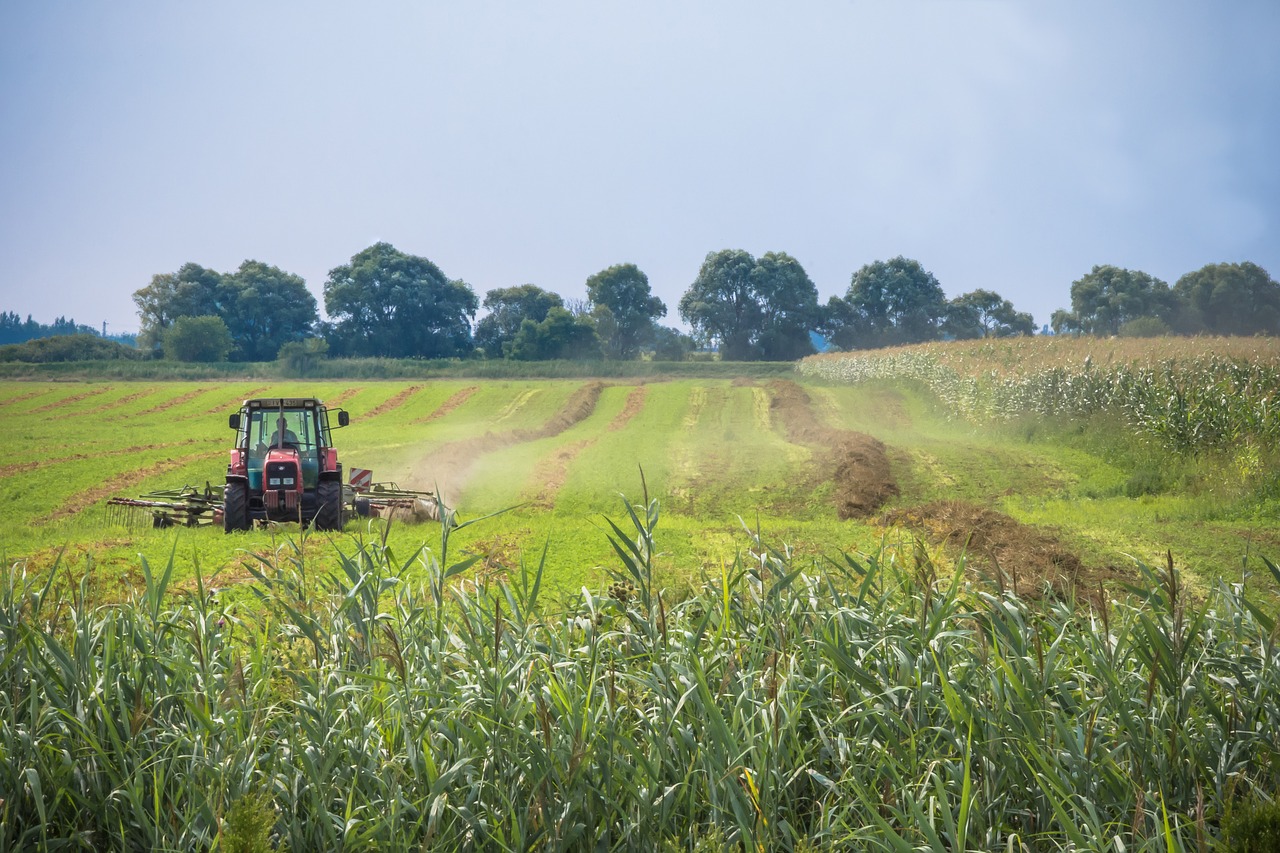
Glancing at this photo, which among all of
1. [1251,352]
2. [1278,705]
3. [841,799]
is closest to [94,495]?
[841,799]

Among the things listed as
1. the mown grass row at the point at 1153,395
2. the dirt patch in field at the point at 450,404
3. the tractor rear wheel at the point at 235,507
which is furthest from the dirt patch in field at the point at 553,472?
the mown grass row at the point at 1153,395

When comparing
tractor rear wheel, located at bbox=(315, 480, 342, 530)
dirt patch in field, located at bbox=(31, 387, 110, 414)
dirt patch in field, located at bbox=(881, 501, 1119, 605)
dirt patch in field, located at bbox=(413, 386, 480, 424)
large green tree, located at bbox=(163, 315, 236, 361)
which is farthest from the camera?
dirt patch in field, located at bbox=(413, 386, 480, 424)

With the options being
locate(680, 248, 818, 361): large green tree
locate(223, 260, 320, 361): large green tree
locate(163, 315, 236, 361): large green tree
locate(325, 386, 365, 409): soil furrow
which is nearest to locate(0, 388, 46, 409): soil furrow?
locate(163, 315, 236, 361): large green tree

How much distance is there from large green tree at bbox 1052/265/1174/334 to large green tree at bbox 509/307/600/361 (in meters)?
37.3

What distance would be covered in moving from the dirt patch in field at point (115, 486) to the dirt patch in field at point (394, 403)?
11.4 m

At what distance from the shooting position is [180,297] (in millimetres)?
40438

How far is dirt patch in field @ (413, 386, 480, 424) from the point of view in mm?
33438

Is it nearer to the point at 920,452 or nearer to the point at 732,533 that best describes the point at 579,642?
the point at 732,533

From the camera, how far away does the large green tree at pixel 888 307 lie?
74.9 metres

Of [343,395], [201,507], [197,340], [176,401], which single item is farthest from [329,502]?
[343,395]

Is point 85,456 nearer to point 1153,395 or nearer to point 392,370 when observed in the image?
point 392,370

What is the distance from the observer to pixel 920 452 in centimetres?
2148

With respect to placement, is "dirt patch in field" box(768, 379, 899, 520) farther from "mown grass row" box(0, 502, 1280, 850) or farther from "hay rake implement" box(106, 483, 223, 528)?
"mown grass row" box(0, 502, 1280, 850)

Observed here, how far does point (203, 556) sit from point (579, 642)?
7156 mm
